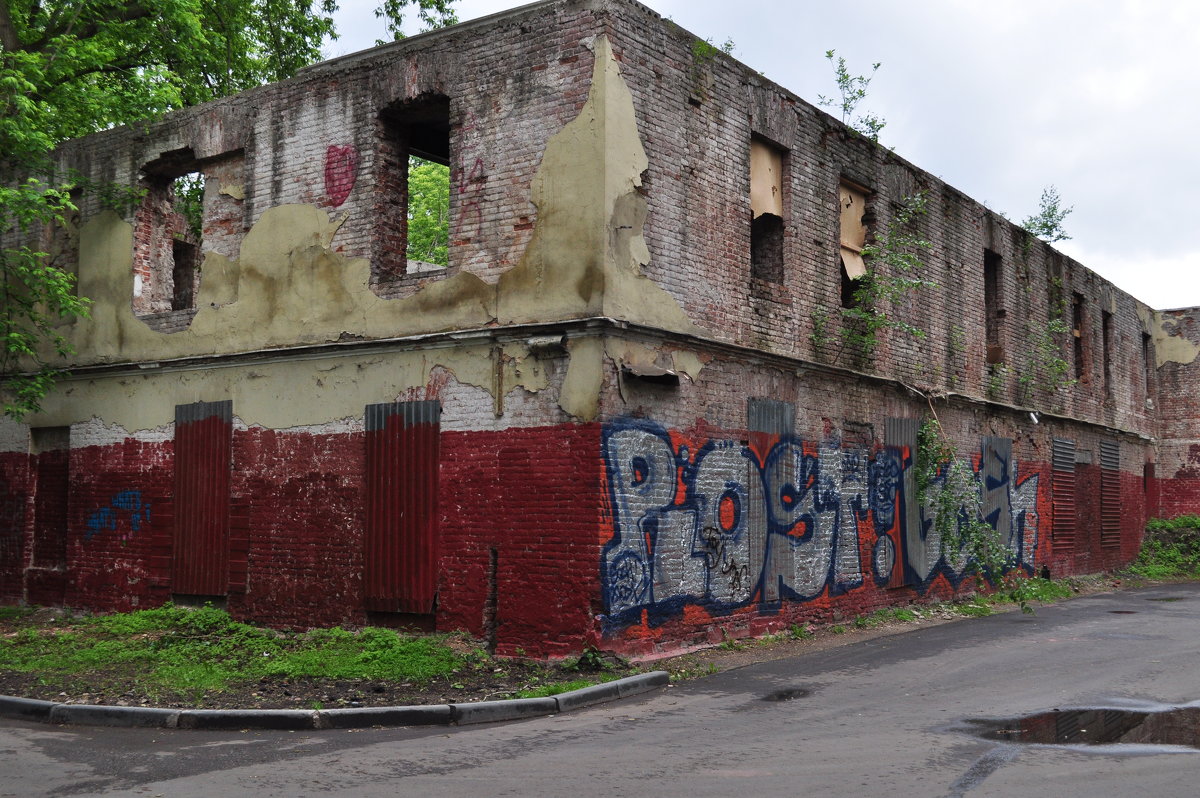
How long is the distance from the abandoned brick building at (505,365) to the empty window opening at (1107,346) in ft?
30.9

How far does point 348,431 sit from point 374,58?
13.9 ft

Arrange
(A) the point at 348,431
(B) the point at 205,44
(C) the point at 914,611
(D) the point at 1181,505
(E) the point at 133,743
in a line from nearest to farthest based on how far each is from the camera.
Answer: (E) the point at 133,743 → (A) the point at 348,431 → (C) the point at 914,611 → (B) the point at 205,44 → (D) the point at 1181,505

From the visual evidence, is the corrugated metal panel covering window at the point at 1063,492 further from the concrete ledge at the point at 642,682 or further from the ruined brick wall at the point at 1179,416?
the concrete ledge at the point at 642,682

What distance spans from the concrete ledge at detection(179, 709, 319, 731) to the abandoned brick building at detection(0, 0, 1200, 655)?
2.71 metres

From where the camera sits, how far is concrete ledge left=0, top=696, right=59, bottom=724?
8.66m

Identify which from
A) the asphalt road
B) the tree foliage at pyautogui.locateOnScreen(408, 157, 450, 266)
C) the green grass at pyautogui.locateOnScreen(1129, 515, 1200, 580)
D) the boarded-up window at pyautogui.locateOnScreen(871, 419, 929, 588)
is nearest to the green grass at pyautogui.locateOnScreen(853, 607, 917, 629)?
the boarded-up window at pyautogui.locateOnScreen(871, 419, 929, 588)

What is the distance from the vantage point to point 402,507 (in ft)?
37.3

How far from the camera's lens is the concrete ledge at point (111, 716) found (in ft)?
27.3

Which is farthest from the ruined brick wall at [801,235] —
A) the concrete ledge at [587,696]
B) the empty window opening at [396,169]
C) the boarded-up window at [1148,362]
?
the boarded-up window at [1148,362]

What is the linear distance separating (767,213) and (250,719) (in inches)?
327

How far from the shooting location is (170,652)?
11.0 meters

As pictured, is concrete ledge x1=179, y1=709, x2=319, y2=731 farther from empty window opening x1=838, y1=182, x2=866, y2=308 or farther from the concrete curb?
empty window opening x1=838, y1=182, x2=866, y2=308

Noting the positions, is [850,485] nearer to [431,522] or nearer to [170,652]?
[431,522]

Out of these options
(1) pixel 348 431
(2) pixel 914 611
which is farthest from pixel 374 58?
(2) pixel 914 611
